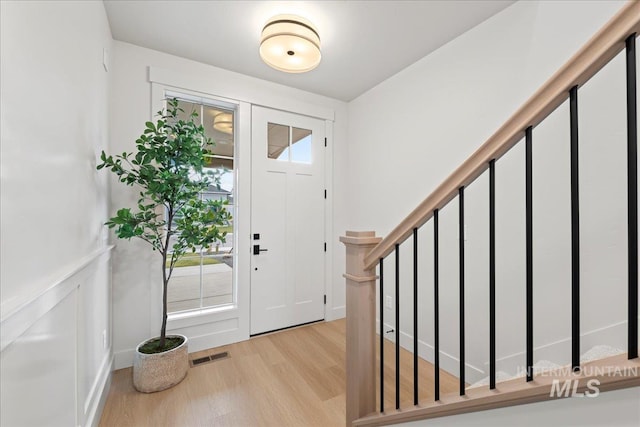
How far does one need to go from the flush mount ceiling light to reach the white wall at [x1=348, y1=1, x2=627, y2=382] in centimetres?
118

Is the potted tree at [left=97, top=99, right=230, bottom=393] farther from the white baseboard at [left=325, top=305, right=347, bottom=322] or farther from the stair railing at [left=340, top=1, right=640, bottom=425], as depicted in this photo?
the white baseboard at [left=325, top=305, right=347, bottom=322]

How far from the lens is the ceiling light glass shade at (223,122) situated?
9.33 feet

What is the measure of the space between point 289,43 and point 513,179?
1818mm

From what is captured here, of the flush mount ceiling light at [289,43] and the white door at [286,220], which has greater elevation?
the flush mount ceiling light at [289,43]

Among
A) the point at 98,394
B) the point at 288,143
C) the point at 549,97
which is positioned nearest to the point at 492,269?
the point at 549,97

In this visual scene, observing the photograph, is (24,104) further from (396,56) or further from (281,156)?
(396,56)

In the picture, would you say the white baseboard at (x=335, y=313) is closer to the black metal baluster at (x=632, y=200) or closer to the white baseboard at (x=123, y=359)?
the white baseboard at (x=123, y=359)

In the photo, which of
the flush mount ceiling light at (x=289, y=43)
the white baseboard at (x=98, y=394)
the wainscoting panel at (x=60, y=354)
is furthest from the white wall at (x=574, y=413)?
the flush mount ceiling light at (x=289, y=43)

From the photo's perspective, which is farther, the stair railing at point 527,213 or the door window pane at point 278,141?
the door window pane at point 278,141

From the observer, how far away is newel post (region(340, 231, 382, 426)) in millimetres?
1297

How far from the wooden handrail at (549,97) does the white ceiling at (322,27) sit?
1.66m

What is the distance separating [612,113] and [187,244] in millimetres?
2811

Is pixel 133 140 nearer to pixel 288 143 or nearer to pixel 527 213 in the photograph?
pixel 288 143

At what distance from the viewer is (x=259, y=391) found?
1.98m
